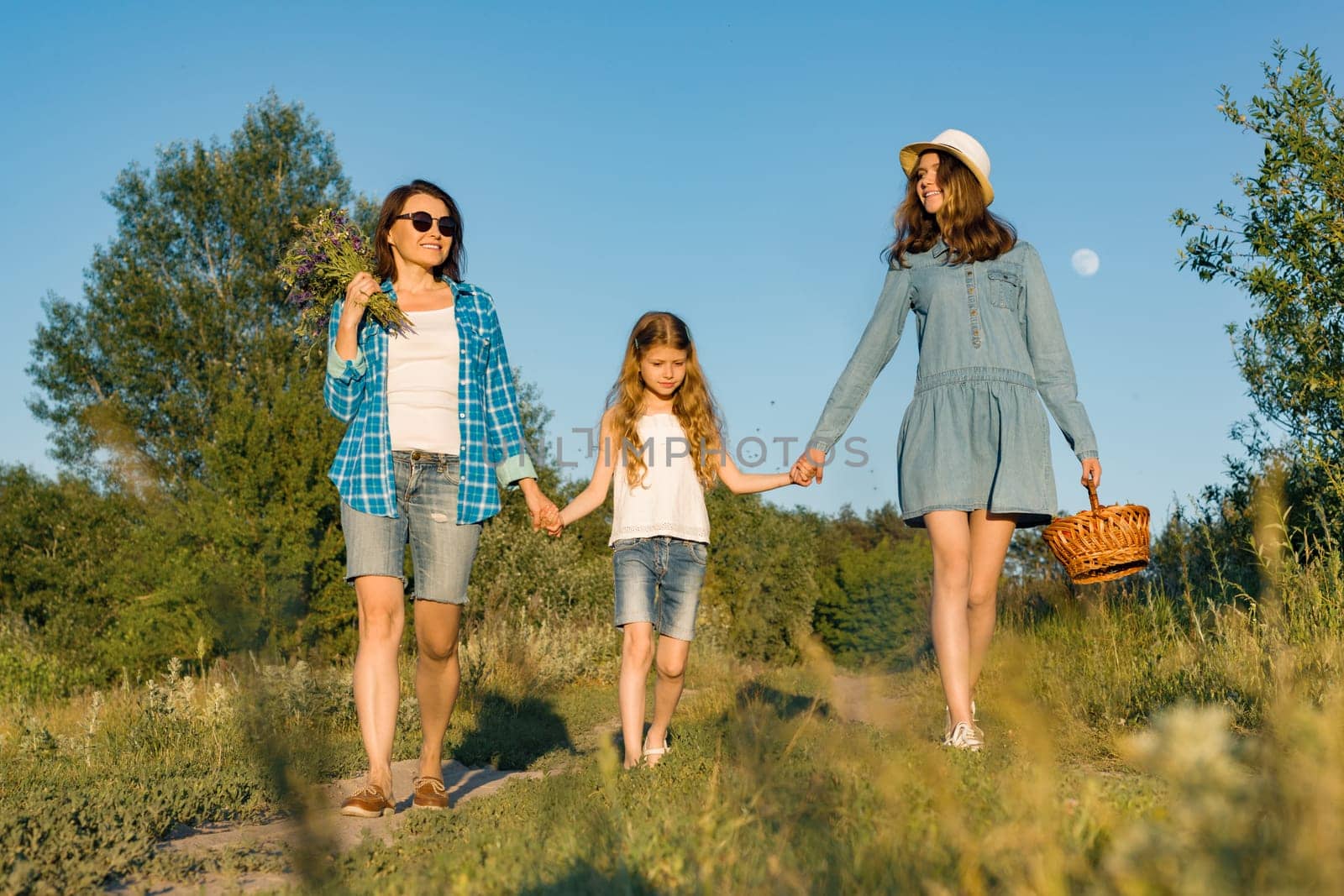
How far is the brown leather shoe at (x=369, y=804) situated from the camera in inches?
160

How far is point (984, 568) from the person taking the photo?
4781 mm

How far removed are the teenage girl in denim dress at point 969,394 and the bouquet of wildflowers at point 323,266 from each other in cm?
233

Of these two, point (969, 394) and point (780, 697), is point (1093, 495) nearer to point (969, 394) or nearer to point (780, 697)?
point (969, 394)

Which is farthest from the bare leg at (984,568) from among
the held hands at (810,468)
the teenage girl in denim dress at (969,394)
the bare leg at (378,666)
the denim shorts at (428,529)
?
the bare leg at (378,666)

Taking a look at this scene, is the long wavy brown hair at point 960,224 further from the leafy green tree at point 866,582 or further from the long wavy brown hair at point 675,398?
the leafy green tree at point 866,582

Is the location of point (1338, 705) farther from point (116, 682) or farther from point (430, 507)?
point (116, 682)

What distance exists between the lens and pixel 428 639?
4590 millimetres

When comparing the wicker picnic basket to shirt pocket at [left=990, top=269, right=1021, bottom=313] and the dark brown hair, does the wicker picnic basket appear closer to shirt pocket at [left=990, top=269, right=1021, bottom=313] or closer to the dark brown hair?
shirt pocket at [left=990, top=269, right=1021, bottom=313]

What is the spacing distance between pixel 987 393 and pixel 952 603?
3.05ft

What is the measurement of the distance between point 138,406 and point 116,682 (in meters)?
12.8

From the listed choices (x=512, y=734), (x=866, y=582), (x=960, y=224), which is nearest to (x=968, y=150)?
(x=960, y=224)

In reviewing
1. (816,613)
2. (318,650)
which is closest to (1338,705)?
(318,650)

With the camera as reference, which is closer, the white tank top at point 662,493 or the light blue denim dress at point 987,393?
the light blue denim dress at point 987,393

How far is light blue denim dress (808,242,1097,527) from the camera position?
15.5 ft
